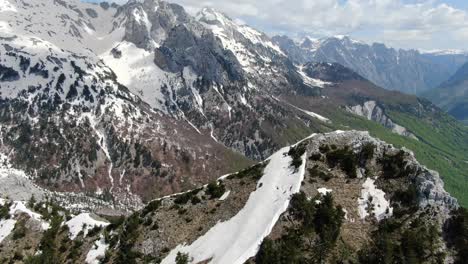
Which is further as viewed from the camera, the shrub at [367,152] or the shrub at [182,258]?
the shrub at [367,152]

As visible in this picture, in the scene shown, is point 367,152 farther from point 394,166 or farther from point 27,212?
point 27,212

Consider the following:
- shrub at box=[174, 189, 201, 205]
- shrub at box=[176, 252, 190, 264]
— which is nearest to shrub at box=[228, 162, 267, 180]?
shrub at box=[174, 189, 201, 205]

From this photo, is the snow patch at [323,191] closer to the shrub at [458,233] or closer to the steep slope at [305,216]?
the steep slope at [305,216]

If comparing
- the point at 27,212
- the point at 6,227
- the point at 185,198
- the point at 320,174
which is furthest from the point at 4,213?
the point at 320,174

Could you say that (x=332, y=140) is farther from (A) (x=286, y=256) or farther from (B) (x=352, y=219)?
(A) (x=286, y=256)

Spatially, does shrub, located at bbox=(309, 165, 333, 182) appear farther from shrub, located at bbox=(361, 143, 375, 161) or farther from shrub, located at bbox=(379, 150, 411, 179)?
shrub, located at bbox=(379, 150, 411, 179)

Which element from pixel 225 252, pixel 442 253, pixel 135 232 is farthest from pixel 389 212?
pixel 135 232

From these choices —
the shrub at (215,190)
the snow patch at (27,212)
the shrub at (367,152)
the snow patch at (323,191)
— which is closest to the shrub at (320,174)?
the snow patch at (323,191)
